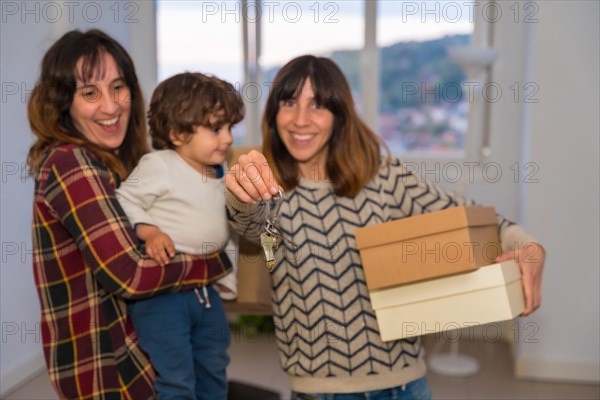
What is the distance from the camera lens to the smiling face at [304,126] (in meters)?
1.58

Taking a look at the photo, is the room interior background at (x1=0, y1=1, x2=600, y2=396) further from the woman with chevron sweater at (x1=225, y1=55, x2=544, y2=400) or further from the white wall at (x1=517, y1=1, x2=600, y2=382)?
the woman with chevron sweater at (x1=225, y1=55, x2=544, y2=400)

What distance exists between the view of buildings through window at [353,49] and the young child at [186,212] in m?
2.41

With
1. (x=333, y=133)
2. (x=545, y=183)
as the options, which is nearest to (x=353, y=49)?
(x=545, y=183)

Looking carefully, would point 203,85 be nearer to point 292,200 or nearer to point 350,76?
point 292,200

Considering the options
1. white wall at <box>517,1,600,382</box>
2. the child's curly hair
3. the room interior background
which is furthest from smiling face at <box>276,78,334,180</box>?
white wall at <box>517,1,600,382</box>

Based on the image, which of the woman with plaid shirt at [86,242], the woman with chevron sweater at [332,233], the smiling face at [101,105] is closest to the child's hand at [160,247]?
the woman with plaid shirt at [86,242]

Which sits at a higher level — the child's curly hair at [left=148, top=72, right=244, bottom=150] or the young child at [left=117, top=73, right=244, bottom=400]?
the child's curly hair at [left=148, top=72, right=244, bottom=150]

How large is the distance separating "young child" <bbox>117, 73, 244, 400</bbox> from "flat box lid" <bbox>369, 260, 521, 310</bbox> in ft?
1.27

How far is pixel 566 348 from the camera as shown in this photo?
3.30 metres

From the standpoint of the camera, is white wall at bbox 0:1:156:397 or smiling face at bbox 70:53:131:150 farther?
white wall at bbox 0:1:156:397

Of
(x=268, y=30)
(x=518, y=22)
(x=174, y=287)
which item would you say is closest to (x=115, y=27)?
→ (x=268, y=30)

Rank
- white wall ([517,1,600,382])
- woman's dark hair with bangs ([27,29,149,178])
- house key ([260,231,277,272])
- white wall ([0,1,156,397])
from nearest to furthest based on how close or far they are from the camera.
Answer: house key ([260,231,277,272]) → woman's dark hair with bangs ([27,29,149,178]) → white wall ([0,1,156,397]) → white wall ([517,1,600,382])

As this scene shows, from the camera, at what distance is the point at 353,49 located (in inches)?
161

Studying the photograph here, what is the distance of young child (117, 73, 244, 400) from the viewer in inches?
58.4
